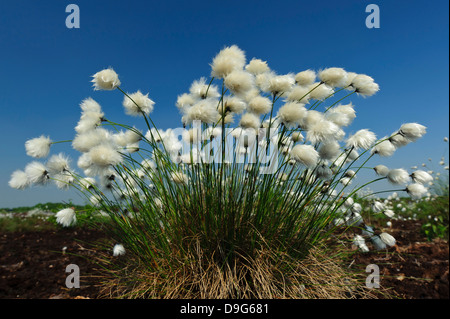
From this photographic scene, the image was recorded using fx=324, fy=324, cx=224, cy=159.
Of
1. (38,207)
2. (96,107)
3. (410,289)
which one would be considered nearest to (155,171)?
(96,107)

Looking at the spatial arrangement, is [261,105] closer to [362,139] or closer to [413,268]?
[362,139]

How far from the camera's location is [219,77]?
7.36ft

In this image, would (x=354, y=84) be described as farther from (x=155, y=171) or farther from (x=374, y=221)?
(x=374, y=221)

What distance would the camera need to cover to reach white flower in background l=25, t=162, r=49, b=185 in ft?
8.01

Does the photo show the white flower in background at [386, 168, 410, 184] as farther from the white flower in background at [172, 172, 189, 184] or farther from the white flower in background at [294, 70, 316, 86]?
the white flower in background at [172, 172, 189, 184]

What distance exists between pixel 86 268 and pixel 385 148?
3605 mm

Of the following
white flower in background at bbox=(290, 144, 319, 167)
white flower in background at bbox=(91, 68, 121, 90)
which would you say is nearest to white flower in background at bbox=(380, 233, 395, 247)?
white flower in background at bbox=(290, 144, 319, 167)

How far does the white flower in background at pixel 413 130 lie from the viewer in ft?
7.96

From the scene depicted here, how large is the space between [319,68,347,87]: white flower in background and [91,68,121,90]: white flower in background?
153 centimetres

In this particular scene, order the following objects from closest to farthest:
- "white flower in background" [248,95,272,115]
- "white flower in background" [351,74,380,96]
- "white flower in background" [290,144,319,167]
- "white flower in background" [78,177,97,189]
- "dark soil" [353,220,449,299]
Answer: "white flower in background" [290,144,319,167], "white flower in background" [248,95,272,115], "white flower in background" [351,74,380,96], "white flower in background" [78,177,97,189], "dark soil" [353,220,449,299]

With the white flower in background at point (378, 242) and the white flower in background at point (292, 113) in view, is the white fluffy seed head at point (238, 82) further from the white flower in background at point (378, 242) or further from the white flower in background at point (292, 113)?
the white flower in background at point (378, 242)

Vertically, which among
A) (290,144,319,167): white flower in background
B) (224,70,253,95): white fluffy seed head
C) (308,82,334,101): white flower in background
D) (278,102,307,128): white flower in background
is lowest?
(290,144,319,167): white flower in background

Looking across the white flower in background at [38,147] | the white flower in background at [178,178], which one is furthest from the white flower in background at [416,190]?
the white flower in background at [38,147]

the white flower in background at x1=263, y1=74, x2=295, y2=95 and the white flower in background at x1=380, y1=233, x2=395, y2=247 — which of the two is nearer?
the white flower in background at x1=263, y1=74, x2=295, y2=95
